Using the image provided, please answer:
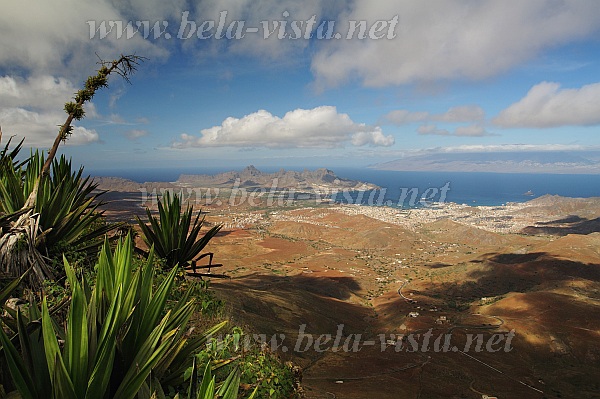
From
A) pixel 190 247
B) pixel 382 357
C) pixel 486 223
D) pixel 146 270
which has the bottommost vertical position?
pixel 486 223

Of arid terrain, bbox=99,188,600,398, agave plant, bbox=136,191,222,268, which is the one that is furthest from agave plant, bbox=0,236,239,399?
arid terrain, bbox=99,188,600,398

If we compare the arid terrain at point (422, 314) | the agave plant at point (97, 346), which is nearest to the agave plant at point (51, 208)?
the agave plant at point (97, 346)

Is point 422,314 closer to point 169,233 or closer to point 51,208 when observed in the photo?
point 169,233

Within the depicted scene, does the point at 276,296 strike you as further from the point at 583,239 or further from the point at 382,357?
the point at 583,239

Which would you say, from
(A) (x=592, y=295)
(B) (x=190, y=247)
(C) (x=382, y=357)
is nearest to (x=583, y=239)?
(A) (x=592, y=295)

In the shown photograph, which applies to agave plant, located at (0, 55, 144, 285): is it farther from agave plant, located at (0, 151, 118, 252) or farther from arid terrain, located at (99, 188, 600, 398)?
arid terrain, located at (99, 188, 600, 398)

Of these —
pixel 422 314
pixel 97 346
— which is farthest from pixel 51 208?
pixel 422 314
